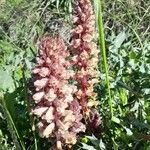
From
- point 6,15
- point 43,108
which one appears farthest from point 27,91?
point 6,15

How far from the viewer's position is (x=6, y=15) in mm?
4898

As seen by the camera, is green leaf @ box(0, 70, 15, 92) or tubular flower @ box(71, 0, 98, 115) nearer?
tubular flower @ box(71, 0, 98, 115)

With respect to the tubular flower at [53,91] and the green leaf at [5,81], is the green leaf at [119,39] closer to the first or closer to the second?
the green leaf at [5,81]

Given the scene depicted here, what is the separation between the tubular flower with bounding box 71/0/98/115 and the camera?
1.61m

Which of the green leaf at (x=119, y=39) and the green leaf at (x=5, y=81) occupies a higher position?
the green leaf at (x=119, y=39)

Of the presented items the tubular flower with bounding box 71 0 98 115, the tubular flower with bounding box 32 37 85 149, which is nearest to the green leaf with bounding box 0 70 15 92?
the tubular flower with bounding box 71 0 98 115

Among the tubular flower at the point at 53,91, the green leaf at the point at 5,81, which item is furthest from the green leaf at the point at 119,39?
the tubular flower at the point at 53,91

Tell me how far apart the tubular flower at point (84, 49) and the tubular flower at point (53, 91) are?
0.68 ft

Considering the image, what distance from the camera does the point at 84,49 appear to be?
5.33 ft

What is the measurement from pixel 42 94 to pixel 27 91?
0.12m

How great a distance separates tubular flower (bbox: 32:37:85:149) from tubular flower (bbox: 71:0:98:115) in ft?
0.68

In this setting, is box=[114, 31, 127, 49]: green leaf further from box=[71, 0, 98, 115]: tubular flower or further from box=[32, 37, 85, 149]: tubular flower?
box=[32, 37, 85, 149]: tubular flower

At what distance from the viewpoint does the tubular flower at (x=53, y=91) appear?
1.32 metres

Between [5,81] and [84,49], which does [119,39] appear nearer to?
[84,49]
